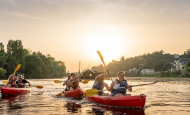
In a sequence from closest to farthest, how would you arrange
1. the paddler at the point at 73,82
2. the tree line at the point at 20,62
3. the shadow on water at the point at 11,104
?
the shadow on water at the point at 11,104
the paddler at the point at 73,82
the tree line at the point at 20,62

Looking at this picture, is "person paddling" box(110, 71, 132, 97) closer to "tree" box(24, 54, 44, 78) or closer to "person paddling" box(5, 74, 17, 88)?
"person paddling" box(5, 74, 17, 88)

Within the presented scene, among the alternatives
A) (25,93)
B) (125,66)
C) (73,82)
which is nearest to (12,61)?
(25,93)

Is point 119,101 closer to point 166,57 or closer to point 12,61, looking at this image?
point 12,61

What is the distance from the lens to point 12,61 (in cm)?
7475

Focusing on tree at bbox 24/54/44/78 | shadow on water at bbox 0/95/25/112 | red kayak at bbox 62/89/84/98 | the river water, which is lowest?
the river water

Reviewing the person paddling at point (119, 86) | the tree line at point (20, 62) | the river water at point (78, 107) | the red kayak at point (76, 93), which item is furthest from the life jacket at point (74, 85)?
the tree line at point (20, 62)

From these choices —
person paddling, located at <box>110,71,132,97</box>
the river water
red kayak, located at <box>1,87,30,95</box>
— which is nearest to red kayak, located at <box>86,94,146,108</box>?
the river water

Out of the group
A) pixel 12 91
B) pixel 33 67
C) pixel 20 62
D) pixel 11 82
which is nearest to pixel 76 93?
pixel 12 91

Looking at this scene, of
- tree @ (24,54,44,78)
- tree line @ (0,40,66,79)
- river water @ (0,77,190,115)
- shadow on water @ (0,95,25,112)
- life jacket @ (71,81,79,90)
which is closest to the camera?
river water @ (0,77,190,115)

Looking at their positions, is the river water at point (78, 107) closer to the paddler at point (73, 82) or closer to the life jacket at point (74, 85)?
the paddler at point (73, 82)

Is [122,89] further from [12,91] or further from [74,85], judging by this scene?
[12,91]

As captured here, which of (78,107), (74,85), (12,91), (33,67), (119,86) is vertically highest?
(33,67)

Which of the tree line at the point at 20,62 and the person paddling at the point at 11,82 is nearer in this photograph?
the person paddling at the point at 11,82

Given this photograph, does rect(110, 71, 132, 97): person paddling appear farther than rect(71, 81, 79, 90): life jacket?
No
